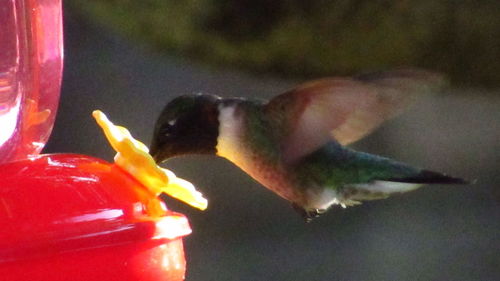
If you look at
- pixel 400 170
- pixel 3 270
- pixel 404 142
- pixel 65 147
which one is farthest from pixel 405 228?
pixel 3 270

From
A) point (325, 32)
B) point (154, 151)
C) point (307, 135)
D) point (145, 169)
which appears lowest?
point (145, 169)

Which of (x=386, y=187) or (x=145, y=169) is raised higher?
(x=386, y=187)

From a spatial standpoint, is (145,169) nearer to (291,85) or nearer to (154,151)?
(154,151)

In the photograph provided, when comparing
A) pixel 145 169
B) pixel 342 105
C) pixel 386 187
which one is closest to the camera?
pixel 145 169

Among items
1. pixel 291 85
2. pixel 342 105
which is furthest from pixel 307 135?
pixel 291 85

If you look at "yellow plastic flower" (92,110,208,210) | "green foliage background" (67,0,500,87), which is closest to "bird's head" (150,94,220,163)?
"yellow plastic flower" (92,110,208,210)
